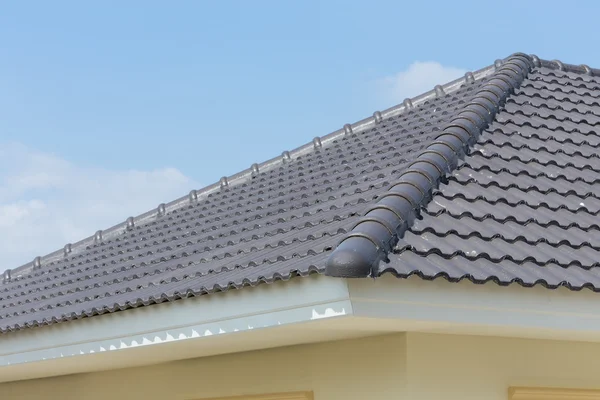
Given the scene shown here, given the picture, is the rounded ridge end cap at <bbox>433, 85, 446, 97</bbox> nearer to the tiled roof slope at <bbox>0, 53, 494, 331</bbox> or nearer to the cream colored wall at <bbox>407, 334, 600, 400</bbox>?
the tiled roof slope at <bbox>0, 53, 494, 331</bbox>

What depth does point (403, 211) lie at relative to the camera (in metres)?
4.91

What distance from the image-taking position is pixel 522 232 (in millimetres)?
5285

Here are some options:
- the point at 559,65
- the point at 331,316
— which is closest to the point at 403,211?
the point at 331,316

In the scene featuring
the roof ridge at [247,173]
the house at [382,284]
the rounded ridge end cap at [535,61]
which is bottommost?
the house at [382,284]

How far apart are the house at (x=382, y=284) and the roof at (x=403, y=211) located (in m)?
0.02

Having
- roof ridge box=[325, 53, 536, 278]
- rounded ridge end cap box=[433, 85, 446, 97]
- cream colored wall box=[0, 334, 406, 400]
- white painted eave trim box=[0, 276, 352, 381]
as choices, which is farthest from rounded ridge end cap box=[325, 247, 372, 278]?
rounded ridge end cap box=[433, 85, 446, 97]

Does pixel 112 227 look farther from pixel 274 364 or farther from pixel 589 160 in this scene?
pixel 589 160

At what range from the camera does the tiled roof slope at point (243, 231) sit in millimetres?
5398

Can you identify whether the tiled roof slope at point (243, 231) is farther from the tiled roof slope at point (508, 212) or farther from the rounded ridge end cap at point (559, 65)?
the rounded ridge end cap at point (559, 65)

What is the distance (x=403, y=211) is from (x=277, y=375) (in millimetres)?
1872

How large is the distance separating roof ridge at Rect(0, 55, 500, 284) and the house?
0.65m

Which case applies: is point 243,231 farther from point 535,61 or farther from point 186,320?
point 535,61

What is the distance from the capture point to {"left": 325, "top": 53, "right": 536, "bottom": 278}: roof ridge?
4.12 metres

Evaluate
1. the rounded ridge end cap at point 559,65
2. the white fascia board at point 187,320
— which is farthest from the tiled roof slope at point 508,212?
the rounded ridge end cap at point 559,65
